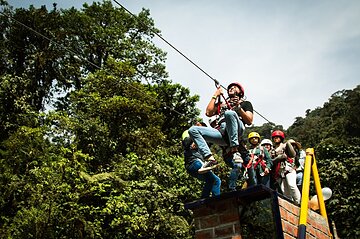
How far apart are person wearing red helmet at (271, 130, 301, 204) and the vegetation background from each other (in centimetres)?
467

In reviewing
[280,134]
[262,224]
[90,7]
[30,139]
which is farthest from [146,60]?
[262,224]

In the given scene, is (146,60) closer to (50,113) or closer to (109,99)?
(109,99)

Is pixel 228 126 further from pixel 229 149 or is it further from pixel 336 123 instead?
pixel 336 123

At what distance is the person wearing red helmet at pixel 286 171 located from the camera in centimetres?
511

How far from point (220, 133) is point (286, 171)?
5.28ft

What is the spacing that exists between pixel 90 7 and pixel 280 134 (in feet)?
59.6

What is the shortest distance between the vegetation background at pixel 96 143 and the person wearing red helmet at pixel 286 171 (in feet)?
15.3

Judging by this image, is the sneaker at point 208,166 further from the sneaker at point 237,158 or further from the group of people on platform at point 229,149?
the sneaker at point 237,158

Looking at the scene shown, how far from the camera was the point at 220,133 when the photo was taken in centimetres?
399

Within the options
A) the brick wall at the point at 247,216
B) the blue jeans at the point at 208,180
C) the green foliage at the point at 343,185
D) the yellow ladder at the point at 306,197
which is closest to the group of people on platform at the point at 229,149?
the blue jeans at the point at 208,180

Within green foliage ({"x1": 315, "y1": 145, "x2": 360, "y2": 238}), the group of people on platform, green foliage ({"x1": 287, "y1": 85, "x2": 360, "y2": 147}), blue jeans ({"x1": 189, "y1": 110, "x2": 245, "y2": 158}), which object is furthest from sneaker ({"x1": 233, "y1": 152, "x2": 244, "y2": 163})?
green foliage ({"x1": 287, "y1": 85, "x2": 360, "y2": 147})

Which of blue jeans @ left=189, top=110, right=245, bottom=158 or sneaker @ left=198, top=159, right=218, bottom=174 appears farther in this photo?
blue jeans @ left=189, top=110, right=245, bottom=158

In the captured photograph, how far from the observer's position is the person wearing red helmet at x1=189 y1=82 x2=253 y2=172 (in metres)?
3.87

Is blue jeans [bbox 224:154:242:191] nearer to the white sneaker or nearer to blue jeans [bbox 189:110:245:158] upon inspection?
blue jeans [bbox 189:110:245:158]
